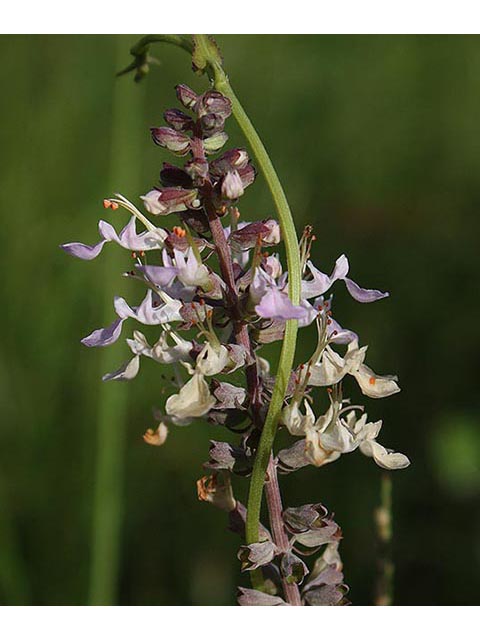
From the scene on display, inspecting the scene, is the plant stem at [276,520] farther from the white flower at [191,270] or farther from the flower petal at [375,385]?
the white flower at [191,270]

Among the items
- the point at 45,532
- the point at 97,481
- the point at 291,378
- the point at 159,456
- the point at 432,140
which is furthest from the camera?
the point at 432,140

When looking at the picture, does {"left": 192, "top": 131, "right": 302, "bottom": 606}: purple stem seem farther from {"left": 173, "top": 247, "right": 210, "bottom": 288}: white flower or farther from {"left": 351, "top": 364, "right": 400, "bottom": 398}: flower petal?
{"left": 351, "top": 364, "right": 400, "bottom": 398}: flower petal

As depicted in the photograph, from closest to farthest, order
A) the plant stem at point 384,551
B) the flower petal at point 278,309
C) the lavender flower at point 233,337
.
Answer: the flower petal at point 278,309 → the lavender flower at point 233,337 → the plant stem at point 384,551

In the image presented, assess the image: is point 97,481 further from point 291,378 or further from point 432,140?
point 432,140

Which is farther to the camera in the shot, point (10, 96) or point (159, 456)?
point (10, 96)

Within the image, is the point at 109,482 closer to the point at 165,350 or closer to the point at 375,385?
the point at 165,350

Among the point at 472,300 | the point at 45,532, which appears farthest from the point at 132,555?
the point at 472,300

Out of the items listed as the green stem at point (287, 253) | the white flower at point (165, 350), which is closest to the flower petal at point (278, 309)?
the green stem at point (287, 253)
